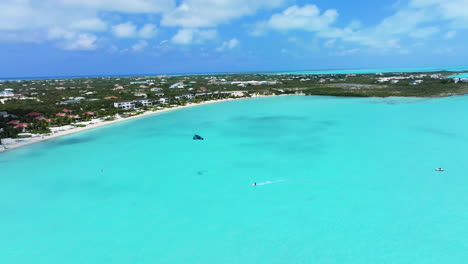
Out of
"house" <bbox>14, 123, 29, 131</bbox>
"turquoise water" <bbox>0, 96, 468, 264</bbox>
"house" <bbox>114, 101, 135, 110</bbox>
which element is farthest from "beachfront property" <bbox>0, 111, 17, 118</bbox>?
"house" <bbox>114, 101, 135, 110</bbox>

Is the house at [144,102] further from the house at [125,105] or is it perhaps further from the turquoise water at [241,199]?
the turquoise water at [241,199]

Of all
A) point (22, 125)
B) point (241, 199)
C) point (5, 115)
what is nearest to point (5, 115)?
point (5, 115)

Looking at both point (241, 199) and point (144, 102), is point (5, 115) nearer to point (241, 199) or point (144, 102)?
point (144, 102)

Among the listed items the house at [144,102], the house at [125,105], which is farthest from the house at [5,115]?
the house at [144,102]

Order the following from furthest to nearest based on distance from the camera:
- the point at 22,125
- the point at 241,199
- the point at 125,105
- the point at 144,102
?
the point at 144,102
the point at 125,105
the point at 22,125
the point at 241,199

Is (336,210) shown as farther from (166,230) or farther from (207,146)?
(207,146)

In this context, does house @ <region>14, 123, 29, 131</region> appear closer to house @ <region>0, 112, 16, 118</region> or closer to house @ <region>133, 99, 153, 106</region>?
house @ <region>0, 112, 16, 118</region>

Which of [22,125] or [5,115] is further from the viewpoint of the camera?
[5,115]

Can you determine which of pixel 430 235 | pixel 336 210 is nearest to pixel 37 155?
pixel 336 210
